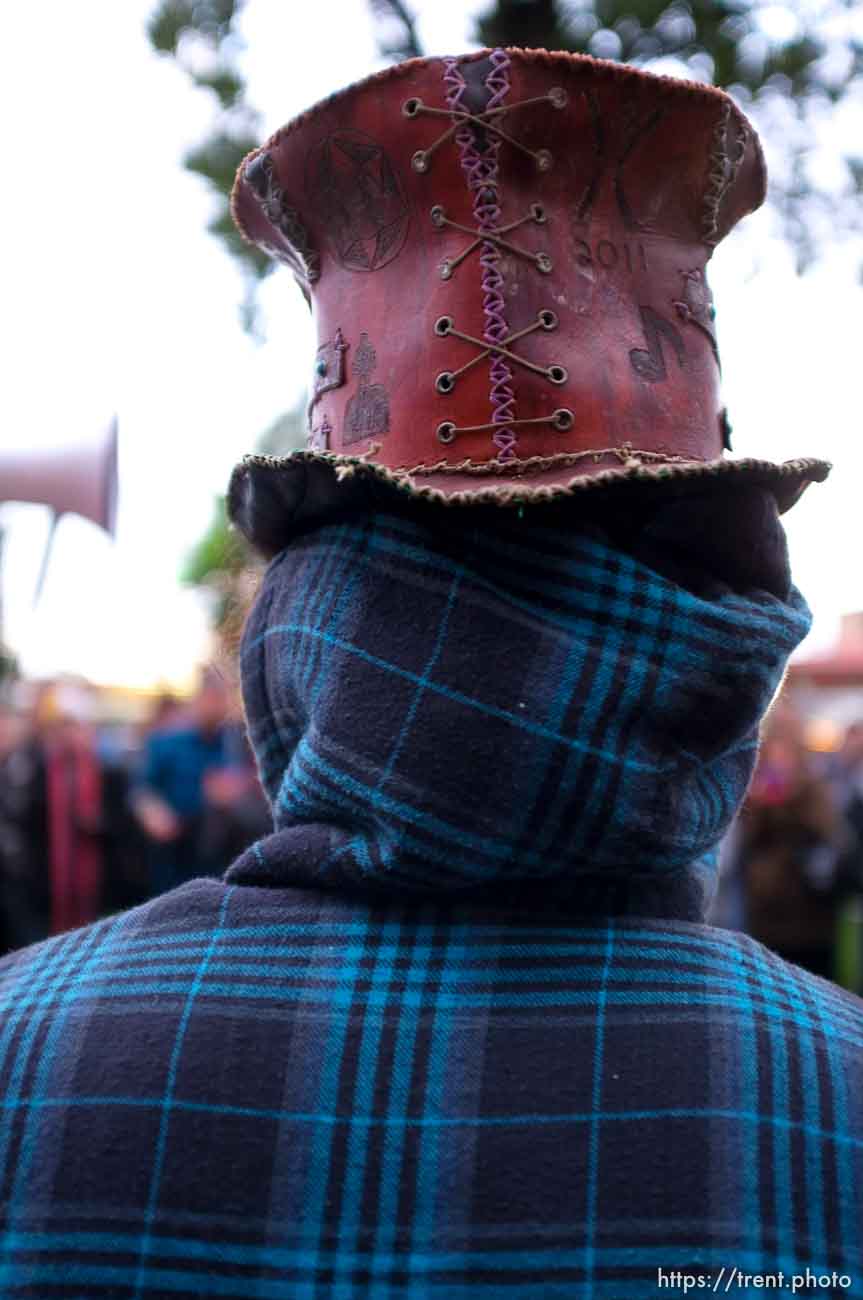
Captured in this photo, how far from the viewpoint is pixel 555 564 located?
1.03 metres

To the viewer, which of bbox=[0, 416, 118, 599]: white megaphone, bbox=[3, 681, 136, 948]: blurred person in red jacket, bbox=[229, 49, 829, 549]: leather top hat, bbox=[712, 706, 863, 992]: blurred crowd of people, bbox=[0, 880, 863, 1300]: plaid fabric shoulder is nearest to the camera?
bbox=[0, 880, 863, 1300]: plaid fabric shoulder

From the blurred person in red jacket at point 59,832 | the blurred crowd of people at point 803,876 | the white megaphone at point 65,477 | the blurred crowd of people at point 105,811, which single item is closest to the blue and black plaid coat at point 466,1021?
the white megaphone at point 65,477

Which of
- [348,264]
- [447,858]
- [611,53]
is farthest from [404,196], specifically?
[611,53]

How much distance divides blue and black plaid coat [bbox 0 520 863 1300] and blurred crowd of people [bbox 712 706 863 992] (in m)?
4.18

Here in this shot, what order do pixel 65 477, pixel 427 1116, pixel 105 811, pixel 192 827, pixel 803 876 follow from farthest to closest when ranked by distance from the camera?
1. pixel 192 827
2. pixel 105 811
3. pixel 803 876
4. pixel 65 477
5. pixel 427 1116

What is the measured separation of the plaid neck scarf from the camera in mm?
998

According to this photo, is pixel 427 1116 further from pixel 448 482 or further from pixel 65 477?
pixel 65 477

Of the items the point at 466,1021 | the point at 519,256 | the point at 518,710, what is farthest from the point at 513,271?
the point at 466,1021

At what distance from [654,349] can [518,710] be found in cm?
43

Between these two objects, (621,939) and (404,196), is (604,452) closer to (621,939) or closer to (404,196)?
(404,196)

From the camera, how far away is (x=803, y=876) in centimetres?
512

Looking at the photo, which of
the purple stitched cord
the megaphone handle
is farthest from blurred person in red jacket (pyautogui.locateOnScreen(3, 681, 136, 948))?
the purple stitched cord

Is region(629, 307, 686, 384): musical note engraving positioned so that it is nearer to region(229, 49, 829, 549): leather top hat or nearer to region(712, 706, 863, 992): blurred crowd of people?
region(229, 49, 829, 549): leather top hat

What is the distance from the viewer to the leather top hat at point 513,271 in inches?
46.0
